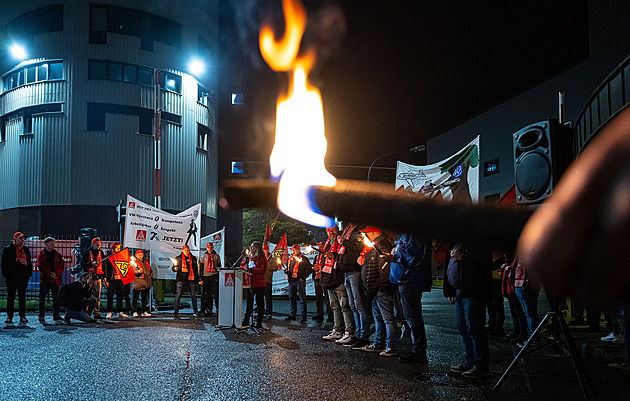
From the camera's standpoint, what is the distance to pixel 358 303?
8594mm

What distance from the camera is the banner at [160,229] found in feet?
46.8

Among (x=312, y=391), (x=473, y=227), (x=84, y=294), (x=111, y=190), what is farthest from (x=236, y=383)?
(x=111, y=190)

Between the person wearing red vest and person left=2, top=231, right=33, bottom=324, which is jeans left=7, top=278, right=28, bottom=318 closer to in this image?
person left=2, top=231, right=33, bottom=324

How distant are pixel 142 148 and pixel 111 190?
9.93 ft

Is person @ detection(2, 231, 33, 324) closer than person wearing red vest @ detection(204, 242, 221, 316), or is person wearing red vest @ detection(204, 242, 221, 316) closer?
person @ detection(2, 231, 33, 324)

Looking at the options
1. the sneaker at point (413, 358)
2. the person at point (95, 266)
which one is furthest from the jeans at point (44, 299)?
the sneaker at point (413, 358)

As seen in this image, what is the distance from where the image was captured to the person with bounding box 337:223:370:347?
340 inches

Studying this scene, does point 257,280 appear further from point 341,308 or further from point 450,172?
point 450,172

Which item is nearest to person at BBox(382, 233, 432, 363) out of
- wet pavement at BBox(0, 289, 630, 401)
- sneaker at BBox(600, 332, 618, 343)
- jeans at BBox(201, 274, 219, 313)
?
wet pavement at BBox(0, 289, 630, 401)

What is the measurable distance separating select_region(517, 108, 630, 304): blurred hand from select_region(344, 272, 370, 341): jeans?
782cm

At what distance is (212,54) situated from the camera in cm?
3309

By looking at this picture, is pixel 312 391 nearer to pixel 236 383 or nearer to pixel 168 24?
pixel 236 383

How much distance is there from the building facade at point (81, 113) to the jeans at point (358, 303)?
21.4 metres

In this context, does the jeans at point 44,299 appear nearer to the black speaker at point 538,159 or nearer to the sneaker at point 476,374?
the sneaker at point 476,374
